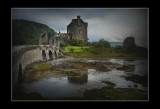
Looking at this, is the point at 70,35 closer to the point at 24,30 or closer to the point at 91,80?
the point at 24,30

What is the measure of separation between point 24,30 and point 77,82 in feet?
8.35

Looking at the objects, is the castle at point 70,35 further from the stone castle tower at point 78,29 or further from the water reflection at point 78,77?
the water reflection at point 78,77

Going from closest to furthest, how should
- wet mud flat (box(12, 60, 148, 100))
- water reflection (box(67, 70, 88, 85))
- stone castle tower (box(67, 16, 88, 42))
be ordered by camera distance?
1. wet mud flat (box(12, 60, 148, 100))
2. water reflection (box(67, 70, 88, 85))
3. stone castle tower (box(67, 16, 88, 42))

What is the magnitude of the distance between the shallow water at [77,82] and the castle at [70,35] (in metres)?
1.15

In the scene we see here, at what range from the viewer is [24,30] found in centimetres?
687

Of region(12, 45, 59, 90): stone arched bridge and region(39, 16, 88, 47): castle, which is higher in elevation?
region(39, 16, 88, 47): castle

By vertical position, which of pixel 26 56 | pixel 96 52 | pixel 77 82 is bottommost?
pixel 77 82

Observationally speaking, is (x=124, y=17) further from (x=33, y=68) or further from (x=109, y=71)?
(x=33, y=68)

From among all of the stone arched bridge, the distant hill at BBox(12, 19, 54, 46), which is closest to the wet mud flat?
the stone arched bridge

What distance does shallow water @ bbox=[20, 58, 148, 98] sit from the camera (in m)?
6.75

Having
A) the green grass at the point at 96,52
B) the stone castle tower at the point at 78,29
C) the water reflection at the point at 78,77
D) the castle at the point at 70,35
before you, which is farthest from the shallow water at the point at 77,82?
the stone castle tower at the point at 78,29

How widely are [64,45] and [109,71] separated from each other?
1.85 m

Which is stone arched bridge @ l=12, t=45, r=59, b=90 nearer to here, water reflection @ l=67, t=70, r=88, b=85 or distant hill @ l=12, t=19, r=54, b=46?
distant hill @ l=12, t=19, r=54, b=46

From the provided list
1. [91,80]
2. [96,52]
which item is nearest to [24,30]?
[96,52]
